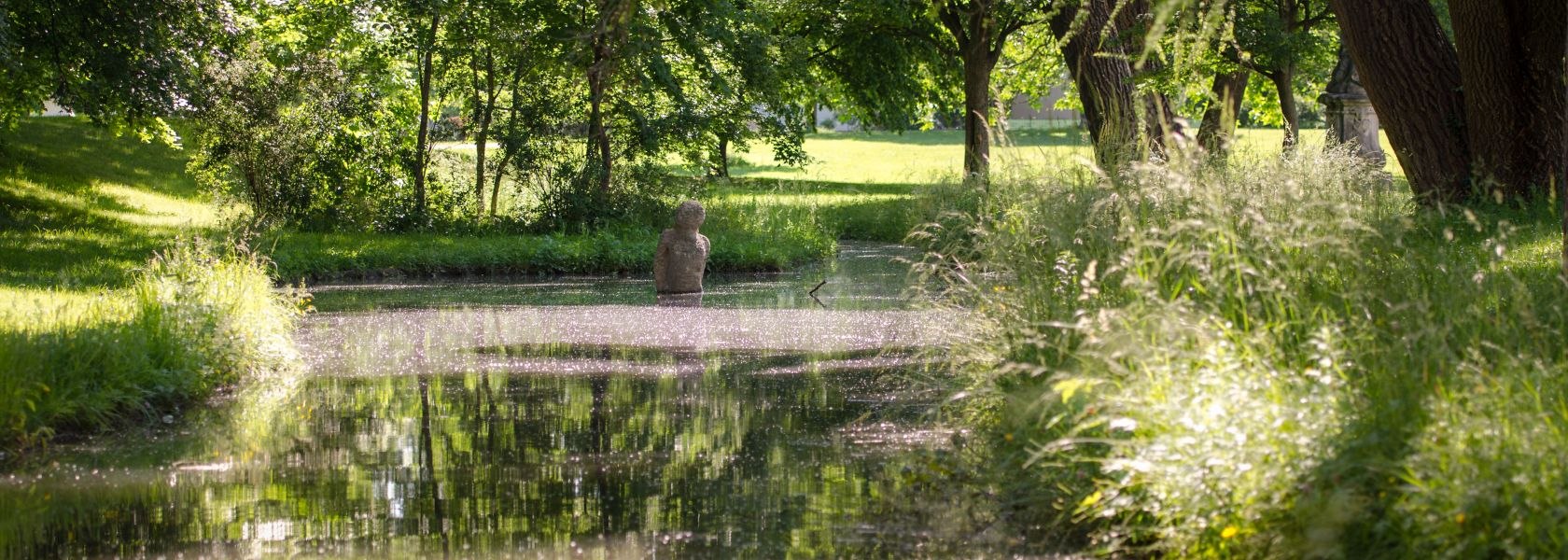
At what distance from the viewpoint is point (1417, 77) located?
12.9 meters

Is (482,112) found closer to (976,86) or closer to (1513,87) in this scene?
(976,86)

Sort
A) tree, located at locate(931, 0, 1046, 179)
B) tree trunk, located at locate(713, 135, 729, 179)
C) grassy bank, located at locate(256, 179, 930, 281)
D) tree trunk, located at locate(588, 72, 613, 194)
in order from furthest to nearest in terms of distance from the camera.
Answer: tree, located at locate(931, 0, 1046, 179) < tree trunk, located at locate(713, 135, 729, 179) < tree trunk, located at locate(588, 72, 613, 194) < grassy bank, located at locate(256, 179, 930, 281)

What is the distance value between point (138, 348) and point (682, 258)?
7.68m

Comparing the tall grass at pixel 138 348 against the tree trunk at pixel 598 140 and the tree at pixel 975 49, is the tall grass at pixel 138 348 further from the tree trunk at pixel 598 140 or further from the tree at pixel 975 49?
the tree at pixel 975 49

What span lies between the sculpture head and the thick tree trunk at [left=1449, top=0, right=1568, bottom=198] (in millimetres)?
7286

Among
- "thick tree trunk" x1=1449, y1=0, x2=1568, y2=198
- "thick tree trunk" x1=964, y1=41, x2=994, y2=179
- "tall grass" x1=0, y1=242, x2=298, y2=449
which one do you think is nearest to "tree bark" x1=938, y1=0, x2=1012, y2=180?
"thick tree trunk" x1=964, y1=41, x2=994, y2=179

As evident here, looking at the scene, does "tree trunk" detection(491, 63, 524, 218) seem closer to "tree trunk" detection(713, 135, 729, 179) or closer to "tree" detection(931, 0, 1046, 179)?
"tree trunk" detection(713, 135, 729, 179)

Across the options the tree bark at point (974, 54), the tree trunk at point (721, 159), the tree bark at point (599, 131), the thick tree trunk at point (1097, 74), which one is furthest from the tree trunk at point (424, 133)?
the thick tree trunk at point (1097, 74)

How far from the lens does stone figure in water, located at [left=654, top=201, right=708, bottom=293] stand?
15.8m

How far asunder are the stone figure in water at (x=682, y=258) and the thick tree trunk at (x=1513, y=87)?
7351mm

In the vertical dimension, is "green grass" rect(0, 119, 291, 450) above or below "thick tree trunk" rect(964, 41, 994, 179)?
below

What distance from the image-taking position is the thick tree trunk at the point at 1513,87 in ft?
40.1

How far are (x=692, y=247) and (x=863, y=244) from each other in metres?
8.35

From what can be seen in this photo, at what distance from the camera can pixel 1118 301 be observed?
7.19 m
